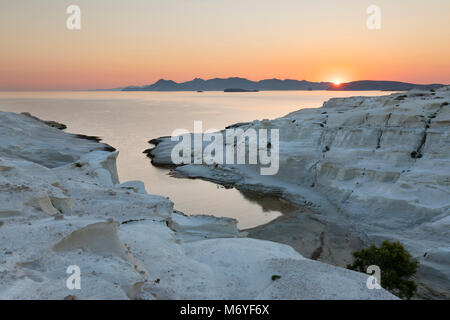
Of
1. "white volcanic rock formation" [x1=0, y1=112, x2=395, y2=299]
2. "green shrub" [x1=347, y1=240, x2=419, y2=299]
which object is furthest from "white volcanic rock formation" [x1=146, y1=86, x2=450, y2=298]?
"white volcanic rock formation" [x1=0, y1=112, x2=395, y2=299]

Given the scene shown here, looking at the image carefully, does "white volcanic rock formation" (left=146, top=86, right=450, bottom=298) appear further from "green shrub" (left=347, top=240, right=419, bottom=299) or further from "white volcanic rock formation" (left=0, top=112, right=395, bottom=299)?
"white volcanic rock formation" (left=0, top=112, right=395, bottom=299)

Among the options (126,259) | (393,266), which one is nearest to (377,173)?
(393,266)

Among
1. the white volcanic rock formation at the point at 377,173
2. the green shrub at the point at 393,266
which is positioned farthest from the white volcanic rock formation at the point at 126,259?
the white volcanic rock formation at the point at 377,173

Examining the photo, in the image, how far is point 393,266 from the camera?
20.8 m

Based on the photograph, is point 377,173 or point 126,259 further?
point 377,173

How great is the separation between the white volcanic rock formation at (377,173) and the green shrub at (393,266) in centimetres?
391

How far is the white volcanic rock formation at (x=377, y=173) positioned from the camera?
96.3ft

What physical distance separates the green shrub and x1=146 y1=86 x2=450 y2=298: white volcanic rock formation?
391 cm

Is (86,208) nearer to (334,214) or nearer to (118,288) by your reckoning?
(118,288)

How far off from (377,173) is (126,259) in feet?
108

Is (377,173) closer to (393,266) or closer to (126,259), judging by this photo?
(393,266)

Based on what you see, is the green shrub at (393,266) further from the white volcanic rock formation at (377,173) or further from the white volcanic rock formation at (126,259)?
the white volcanic rock formation at (126,259)
